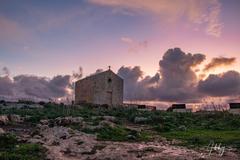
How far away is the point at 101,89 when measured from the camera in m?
62.4

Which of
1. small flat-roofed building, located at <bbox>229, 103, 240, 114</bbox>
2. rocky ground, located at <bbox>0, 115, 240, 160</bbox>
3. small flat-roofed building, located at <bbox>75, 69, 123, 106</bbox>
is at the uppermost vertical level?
small flat-roofed building, located at <bbox>75, 69, 123, 106</bbox>

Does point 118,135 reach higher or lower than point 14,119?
lower

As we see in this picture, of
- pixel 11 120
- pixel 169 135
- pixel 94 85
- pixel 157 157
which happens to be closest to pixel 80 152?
pixel 157 157

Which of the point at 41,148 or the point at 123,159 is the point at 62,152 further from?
the point at 123,159

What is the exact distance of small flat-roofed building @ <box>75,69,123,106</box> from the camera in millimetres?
62250

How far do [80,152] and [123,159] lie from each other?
2.54 metres

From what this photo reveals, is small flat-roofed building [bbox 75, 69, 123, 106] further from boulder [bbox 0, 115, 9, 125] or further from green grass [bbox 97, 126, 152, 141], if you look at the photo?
green grass [bbox 97, 126, 152, 141]

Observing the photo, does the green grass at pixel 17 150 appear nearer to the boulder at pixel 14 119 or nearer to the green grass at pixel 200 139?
the green grass at pixel 200 139

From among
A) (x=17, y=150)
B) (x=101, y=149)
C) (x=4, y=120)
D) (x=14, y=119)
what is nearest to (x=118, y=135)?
(x=101, y=149)

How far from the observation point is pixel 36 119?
3425 centimetres

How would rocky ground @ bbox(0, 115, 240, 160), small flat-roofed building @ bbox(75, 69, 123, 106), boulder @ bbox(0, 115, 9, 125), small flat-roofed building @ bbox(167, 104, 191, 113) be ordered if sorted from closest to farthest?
rocky ground @ bbox(0, 115, 240, 160)
boulder @ bbox(0, 115, 9, 125)
small flat-roofed building @ bbox(167, 104, 191, 113)
small flat-roofed building @ bbox(75, 69, 123, 106)

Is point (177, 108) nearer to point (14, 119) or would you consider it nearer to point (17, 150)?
point (14, 119)

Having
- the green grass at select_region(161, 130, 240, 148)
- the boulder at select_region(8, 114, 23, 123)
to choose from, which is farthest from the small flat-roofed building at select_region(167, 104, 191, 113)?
the green grass at select_region(161, 130, 240, 148)

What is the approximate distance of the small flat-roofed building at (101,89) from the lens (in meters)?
62.2
